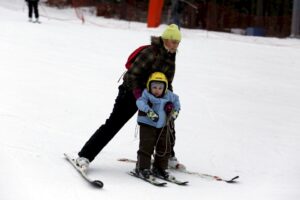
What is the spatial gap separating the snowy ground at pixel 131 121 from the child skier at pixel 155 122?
24cm

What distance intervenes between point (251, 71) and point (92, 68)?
3791 mm

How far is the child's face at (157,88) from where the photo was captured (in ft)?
17.6

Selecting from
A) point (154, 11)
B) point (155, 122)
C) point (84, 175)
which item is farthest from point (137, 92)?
point (154, 11)

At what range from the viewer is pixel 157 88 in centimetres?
538

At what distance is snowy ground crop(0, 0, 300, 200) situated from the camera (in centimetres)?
529

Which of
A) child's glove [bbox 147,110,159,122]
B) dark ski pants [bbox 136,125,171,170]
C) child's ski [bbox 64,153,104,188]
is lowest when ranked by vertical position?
child's ski [bbox 64,153,104,188]

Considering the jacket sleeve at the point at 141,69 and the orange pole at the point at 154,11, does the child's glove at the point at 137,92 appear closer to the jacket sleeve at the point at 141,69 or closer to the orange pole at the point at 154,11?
the jacket sleeve at the point at 141,69

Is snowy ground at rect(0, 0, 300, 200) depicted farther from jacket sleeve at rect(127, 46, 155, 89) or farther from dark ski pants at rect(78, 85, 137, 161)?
jacket sleeve at rect(127, 46, 155, 89)

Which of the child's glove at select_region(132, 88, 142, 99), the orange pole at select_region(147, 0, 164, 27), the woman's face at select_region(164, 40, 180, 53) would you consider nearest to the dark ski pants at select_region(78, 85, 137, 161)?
the child's glove at select_region(132, 88, 142, 99)

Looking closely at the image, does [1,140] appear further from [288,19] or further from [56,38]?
[288,19]

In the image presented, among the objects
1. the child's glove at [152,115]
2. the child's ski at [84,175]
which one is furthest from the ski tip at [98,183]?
the child's glove at [152,115]

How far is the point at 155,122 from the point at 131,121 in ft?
9.17

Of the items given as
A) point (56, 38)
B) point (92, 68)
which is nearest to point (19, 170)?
point (92, 68)

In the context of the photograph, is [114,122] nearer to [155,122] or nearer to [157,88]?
[155,122]
